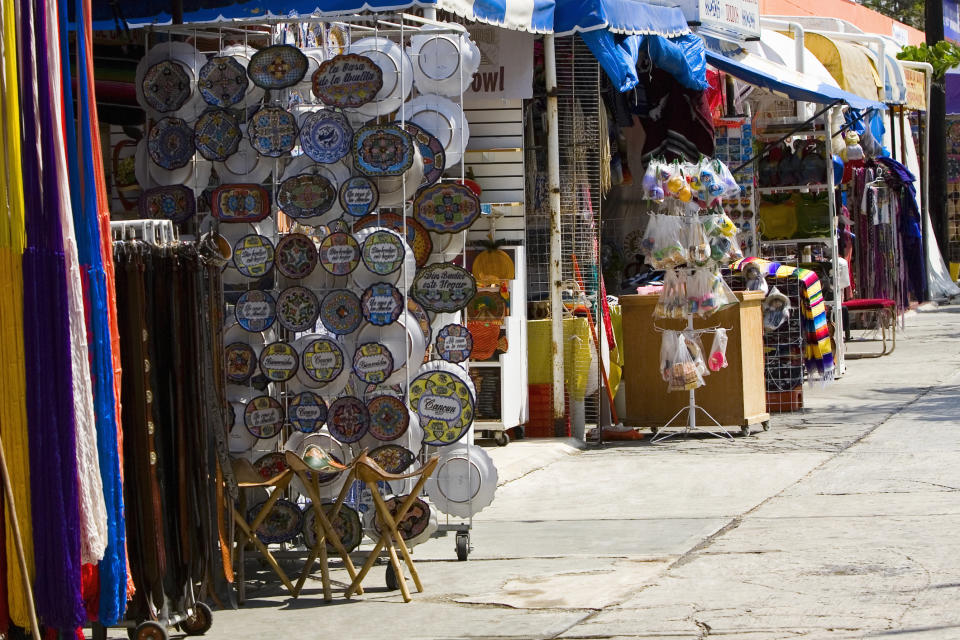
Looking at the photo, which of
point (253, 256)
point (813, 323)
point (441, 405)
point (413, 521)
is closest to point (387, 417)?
point (441, 405)

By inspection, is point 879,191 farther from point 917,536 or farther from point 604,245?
point 917,536

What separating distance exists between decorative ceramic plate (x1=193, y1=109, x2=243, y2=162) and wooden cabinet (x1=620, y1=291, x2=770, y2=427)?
5.26 meters

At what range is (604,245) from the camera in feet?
46.4

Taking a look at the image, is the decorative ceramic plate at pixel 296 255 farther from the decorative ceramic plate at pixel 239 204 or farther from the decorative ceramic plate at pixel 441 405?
the decorative ceramic plate at pixel 441 405

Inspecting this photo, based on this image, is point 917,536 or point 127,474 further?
point 917,536

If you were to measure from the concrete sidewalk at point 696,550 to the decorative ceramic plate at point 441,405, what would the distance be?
704 millimetres

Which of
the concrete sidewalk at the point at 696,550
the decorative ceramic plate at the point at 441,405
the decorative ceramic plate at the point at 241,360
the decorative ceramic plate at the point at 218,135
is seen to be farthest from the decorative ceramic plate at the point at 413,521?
the decorative ceramic plate at the point at 218,135

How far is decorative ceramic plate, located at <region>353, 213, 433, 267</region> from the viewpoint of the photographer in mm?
7820

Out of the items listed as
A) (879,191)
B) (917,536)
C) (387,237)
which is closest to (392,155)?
(387,237)

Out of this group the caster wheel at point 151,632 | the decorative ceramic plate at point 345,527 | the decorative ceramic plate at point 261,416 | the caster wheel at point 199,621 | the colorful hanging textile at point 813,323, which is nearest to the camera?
the caster wheel at point 151,632

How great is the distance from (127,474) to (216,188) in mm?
2231

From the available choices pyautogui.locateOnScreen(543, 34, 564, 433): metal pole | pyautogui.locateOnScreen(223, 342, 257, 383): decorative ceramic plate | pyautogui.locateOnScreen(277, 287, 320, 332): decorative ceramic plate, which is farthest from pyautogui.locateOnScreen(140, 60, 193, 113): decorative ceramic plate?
pyautogui.locateOnScreen(543, 34, 564, 433): metal pole

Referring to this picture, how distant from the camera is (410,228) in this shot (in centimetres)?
787

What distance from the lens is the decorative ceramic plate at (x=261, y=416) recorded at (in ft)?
24.4
